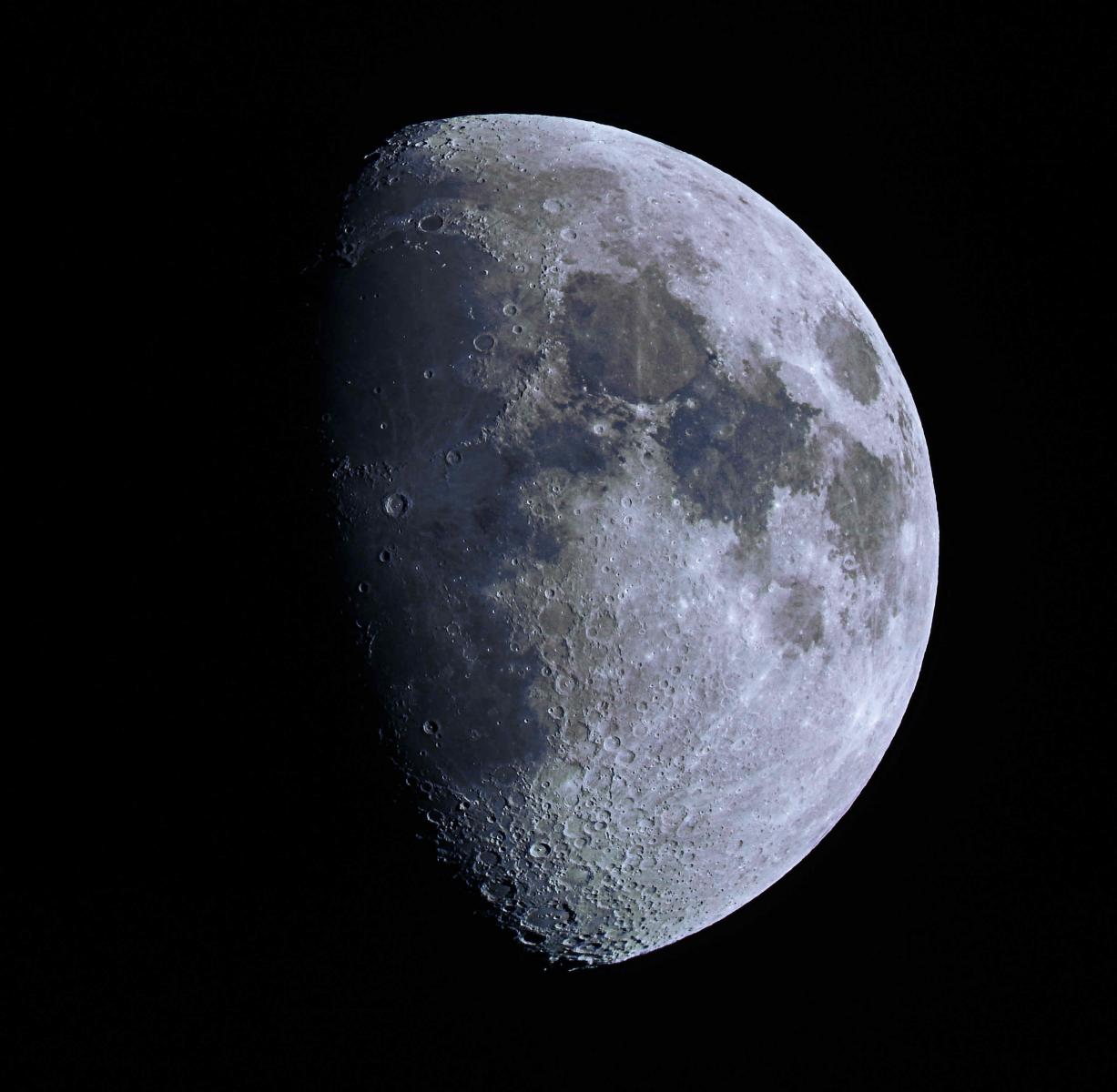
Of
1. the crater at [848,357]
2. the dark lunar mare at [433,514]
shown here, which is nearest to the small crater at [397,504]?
the dark lunar mare at [433,514]

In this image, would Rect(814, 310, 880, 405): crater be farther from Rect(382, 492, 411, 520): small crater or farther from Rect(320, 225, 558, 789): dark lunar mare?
Rect(382, 492, 411, 520): small crater

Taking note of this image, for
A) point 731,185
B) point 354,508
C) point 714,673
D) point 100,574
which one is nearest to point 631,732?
point 714,673

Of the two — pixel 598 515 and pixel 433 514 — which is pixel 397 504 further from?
pixel 598 515

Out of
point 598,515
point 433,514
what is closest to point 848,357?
point 598,515

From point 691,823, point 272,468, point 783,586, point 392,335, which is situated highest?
point 392,335

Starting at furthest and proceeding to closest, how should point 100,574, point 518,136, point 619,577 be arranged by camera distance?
point 518,136 < point 100,574 < point 619,577

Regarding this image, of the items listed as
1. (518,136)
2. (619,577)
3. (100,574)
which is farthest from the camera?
(518,136)

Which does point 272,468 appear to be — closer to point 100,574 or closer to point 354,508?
point 354,508

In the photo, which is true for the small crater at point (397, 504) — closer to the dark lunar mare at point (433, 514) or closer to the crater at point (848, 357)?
the dark lunar mare at point (433, 514)

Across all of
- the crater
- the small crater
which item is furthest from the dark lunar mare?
the crater
